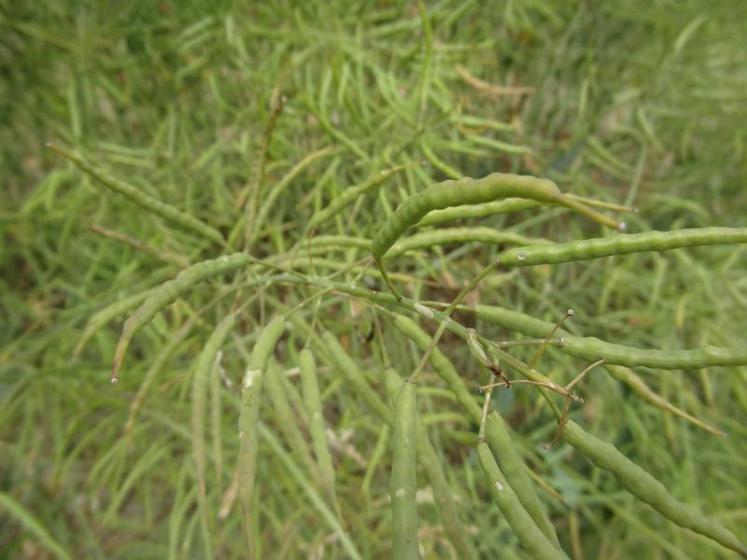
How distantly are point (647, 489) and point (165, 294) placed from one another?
1.50 ft

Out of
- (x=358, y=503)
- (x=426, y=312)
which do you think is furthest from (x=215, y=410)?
(x=358, y=503)

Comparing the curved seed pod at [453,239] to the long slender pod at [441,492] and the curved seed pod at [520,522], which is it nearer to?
the long slender pod at [441,492]

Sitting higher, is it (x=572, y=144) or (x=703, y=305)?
(x=572, y=144)

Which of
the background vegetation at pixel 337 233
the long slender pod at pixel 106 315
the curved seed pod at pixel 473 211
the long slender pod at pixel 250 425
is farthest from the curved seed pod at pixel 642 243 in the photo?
the background vegetation at pixel 337 233

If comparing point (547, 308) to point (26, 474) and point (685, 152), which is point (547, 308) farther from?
point (26, 474)

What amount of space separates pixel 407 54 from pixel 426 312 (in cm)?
76

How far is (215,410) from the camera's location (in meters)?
0.76

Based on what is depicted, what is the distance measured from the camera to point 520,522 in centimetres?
53

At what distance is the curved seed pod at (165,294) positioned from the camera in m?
0.58

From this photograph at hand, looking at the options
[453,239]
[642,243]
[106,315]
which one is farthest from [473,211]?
[106,315]

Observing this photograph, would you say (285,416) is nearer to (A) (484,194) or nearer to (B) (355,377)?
(B) (355,377)

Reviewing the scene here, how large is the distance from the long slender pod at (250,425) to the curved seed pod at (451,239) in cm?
18

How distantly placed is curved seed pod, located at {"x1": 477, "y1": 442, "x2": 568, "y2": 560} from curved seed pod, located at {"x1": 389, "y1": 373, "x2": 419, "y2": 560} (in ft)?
0.23

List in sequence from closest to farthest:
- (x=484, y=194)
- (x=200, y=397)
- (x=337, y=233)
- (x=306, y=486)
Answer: (x=484, y=194) → (x=200, y=397) → (x=306, y=486) → (x=337, y=233)
